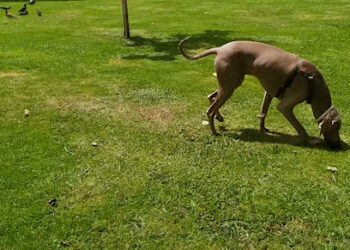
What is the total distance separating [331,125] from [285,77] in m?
0.93

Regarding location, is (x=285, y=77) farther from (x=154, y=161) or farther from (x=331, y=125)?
(x=154, y=161)

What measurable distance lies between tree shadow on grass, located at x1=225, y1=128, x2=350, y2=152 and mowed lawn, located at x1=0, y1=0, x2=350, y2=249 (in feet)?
0.10

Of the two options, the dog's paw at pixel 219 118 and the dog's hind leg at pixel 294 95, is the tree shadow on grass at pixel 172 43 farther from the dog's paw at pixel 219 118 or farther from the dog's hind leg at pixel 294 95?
the dog's hind leg at pixel 294 95

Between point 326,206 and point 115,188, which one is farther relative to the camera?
point 115,188

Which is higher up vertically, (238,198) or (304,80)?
(304,80)

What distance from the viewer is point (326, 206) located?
14.6 feet

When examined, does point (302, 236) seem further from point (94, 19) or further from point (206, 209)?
point (94, 19)

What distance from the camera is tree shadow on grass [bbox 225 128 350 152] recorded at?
18.9 ft

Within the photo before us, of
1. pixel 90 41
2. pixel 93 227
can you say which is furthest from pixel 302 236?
pixel 90 41

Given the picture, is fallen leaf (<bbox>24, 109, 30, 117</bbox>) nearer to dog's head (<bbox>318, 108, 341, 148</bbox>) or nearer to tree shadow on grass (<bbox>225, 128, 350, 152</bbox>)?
tree shadow on grass (<bbox>225, 128, 350, 152</bbox>)

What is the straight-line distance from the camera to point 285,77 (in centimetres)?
536

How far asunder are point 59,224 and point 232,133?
312 cm

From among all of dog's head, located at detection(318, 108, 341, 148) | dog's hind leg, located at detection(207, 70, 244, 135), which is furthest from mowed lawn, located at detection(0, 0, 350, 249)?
dog's hind leg, located at detection(207, 70, 244, 135)

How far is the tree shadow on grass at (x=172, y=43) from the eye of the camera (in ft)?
34.7
